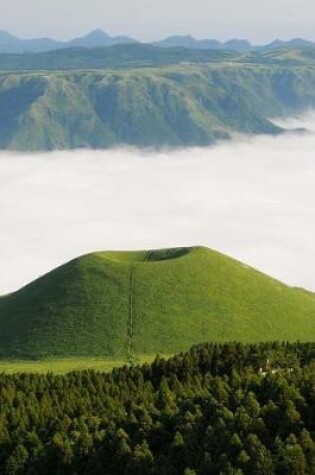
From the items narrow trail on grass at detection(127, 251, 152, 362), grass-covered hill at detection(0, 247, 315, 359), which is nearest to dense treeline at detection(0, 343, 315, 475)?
narrow trail on grass at detection(127, 251, 152, 362)

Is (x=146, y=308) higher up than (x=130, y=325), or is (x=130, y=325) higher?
(x=146, y=308)

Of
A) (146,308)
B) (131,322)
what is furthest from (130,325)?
(146,308)

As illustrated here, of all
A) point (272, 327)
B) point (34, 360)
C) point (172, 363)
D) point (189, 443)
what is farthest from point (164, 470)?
point (272, 327)

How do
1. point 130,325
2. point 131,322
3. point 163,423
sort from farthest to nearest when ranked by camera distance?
point 131,322 → point 130,325 → point 163,423

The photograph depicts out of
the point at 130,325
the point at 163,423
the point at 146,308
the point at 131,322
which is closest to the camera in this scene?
the point at 163,423

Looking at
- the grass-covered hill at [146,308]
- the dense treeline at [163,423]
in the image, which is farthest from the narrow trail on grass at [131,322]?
the dense treeline at [163,423]

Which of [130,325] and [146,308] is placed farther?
[146,308]

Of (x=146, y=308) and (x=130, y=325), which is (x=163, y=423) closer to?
(x=130, y=325)
